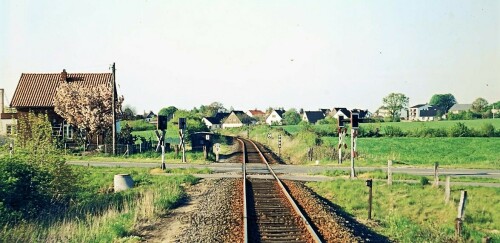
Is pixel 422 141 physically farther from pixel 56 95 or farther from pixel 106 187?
pixel 106 187

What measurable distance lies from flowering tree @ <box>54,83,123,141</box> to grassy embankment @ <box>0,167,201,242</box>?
Result: 20697 mm

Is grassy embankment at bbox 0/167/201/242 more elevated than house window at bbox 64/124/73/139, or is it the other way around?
house window at bbox 64/124/73/139

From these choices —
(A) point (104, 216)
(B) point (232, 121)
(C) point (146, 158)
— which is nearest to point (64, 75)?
(C) point (146, 158)

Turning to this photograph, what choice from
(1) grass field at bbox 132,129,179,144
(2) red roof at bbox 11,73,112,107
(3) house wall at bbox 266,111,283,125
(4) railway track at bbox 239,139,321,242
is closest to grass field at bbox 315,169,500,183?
(4) railway track at bbox 239,139,321,242

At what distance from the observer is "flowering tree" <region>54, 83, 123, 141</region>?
45.5m

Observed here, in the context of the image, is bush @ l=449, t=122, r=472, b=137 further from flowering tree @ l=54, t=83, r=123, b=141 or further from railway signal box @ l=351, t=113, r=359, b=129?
railway signal box @ l=351, t=113, r=359, b=129

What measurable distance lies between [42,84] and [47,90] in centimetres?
A: 123

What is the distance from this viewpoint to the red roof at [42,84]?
Result: 49719 mm

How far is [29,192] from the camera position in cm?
1883

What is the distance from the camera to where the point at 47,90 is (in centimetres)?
5097

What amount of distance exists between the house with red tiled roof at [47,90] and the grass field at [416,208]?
3325 cm

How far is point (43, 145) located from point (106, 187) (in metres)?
6.14

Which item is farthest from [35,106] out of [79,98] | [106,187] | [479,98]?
[479,98]

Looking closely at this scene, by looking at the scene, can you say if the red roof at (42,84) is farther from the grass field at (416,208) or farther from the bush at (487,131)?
the bush at (487,131)
